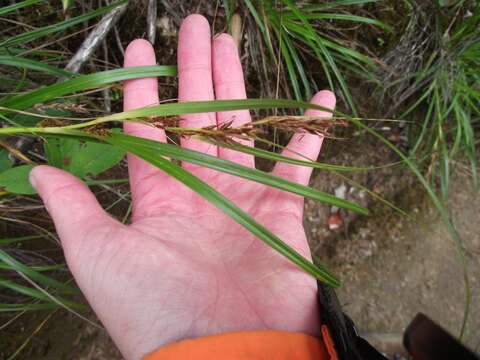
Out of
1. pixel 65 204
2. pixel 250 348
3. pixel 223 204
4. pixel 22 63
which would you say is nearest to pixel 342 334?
pixel 250 348

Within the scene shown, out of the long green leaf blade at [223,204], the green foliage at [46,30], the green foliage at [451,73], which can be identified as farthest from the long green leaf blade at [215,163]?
the green foliage at [451,73]

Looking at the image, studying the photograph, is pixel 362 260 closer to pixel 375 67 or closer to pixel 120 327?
pixel 375 67

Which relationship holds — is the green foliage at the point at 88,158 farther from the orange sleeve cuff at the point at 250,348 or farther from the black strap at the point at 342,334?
the black strap at the point at 342,334

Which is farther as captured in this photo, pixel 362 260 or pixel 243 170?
pixel 362 260

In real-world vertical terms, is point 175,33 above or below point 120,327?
above

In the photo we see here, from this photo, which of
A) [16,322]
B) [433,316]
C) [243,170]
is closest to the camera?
[243,170]

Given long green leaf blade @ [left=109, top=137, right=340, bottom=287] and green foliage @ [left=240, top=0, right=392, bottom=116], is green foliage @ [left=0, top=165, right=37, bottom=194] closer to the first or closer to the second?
long green leaf blade @ [left=109, top=137, right=340, bottom=287]

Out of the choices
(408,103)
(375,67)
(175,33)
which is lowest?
(408,103)

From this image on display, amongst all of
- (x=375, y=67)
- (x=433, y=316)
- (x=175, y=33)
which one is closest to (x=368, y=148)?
(x=375, y=67)
